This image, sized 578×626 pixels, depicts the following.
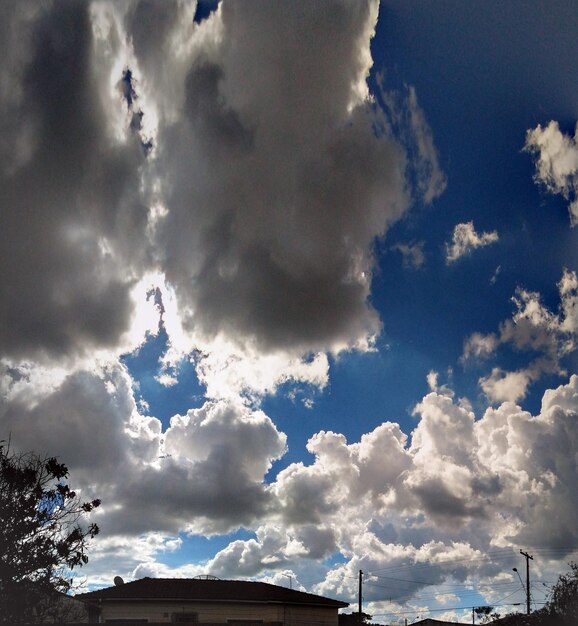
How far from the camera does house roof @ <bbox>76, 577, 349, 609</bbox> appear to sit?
44.2 metres

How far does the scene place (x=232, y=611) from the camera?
145 ft

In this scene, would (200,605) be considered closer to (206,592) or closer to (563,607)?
(206,592)

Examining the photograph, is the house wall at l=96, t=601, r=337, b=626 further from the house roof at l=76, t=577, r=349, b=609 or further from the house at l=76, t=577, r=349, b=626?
the house roof at l=76, t=577, r=349, b=609

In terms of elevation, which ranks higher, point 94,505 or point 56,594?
point 94,505

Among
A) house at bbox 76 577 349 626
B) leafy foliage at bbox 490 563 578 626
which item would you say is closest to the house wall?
house at bbox 76 577 349 626

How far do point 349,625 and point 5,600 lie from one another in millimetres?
37138

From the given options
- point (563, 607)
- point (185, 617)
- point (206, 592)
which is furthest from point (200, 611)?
point (563, 607)

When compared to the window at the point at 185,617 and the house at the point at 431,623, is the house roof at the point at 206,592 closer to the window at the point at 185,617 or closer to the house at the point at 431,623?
the window at the point at 185,617

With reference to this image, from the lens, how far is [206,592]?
149 ft

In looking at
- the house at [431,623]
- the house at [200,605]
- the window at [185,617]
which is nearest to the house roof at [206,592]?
the house at [200,605]

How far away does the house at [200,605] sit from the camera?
43.8 meters

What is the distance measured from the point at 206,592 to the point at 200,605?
140cm

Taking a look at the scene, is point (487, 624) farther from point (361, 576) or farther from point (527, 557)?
point (361, 576)

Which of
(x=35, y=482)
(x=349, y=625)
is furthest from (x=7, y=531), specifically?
(x=349, y=625)
